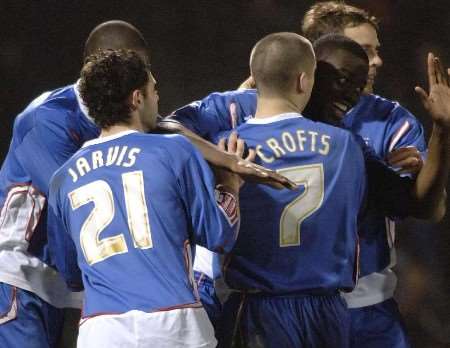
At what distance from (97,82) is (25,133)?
0.51 m

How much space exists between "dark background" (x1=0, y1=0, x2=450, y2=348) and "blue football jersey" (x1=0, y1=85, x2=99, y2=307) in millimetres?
2480

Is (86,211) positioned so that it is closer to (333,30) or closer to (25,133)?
(25,133)

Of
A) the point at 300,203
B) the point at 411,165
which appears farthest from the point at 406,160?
the point at 300,203

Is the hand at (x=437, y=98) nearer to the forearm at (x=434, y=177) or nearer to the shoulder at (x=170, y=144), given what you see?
the forearm at (x=434, y=177)

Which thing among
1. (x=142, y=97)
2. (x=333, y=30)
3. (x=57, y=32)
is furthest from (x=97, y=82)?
(x=57, y=32)

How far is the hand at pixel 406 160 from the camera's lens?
3.28m

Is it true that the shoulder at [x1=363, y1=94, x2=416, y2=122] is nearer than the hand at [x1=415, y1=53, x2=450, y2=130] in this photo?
No

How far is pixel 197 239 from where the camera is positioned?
2.99 m

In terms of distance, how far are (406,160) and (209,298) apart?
30.6 inches

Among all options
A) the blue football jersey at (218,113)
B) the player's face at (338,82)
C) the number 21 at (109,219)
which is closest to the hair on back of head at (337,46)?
the player's face at (338,82)

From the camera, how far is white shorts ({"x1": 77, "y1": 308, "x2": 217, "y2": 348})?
2.82 metres

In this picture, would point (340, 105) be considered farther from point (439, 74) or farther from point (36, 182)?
point (36, 182)

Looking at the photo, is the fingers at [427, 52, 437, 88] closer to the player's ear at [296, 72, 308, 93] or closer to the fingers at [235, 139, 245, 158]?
the player's ear at [296, 72, 308, 93]

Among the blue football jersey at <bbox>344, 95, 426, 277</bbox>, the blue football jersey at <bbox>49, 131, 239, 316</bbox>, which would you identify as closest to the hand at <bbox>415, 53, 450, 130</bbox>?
the blue football jersey at <bbox>344, 95, 426, 277</bbox>
